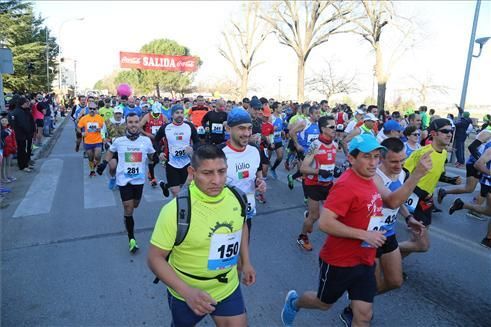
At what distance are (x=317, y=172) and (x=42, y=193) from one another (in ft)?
20.6

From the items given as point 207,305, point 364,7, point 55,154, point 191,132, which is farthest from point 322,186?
point 364,7

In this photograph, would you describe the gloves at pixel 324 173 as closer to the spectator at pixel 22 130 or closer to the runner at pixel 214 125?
the runner at pixel 214 125

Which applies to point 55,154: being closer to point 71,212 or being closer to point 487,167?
point 71,212

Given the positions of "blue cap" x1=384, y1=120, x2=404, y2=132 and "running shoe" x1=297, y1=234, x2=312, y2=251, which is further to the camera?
"blue cap" x1=384, y1=120, x2=404, y2=132

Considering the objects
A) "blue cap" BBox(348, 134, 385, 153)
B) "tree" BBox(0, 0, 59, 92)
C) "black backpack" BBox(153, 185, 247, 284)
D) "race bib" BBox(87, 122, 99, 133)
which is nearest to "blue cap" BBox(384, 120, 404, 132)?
"blue cap" BBox(348, 134, 385, 153)

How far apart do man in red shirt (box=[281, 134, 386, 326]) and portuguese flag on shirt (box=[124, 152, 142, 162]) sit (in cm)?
324

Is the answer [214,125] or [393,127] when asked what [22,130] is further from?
[393,127]

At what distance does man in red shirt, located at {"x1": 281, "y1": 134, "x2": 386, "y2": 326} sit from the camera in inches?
104

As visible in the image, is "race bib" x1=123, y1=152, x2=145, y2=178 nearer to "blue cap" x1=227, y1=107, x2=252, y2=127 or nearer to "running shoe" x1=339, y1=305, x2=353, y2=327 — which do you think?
"blue cap" x1=227, y1=107, x2=252, y2=127

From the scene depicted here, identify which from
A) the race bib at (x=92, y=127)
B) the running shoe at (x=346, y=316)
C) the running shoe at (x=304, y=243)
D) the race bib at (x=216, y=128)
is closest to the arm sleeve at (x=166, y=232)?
the running shoe at (x=346, y=316)

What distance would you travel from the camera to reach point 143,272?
445cm

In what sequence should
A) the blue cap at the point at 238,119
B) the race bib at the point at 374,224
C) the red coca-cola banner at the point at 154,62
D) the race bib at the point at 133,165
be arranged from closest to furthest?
the race bib at the point at 374,224, the blue cap at the point at 238,119, the race bib at the point at 133,165, the red coca-cola banner at the point at 154,62

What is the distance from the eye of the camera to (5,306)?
371 centimetres

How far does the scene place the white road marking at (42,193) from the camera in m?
6.89
